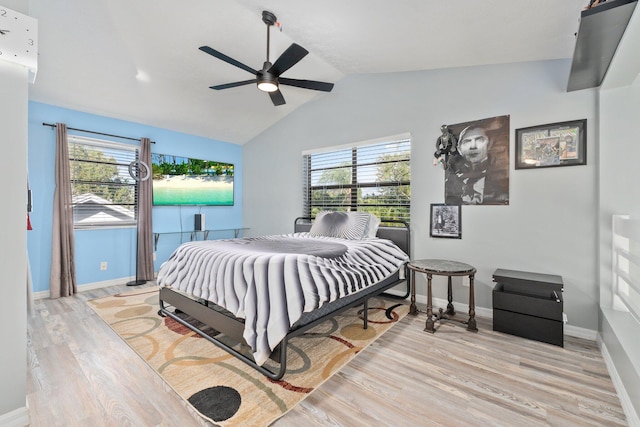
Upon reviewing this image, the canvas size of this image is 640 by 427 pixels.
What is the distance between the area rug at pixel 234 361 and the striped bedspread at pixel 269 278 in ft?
0.75

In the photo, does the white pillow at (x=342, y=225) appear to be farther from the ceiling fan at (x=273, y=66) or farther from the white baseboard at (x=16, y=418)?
the white baseboard at (x=16, y=418)

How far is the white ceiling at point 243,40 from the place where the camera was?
2.13 meters

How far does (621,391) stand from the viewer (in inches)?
66.7

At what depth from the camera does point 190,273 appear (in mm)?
2582

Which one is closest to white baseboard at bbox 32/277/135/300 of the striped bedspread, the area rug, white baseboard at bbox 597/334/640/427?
the area rug

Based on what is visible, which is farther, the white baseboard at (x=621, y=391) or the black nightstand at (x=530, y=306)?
the black nightstand at (x=530, y=306)

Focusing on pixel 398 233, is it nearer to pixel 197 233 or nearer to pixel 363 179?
pixel 363 179

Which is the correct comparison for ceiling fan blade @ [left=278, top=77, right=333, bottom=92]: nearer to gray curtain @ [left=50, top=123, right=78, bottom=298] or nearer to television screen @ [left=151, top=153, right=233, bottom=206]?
television screen @ [left=151, top=153, right=233, bottom=206]

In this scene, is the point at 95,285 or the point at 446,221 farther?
the point at 95,285

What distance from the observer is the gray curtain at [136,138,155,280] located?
4324 mm

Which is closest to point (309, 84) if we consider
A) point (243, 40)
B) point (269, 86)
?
point (269, 86)

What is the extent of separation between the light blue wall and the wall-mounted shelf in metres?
5.08

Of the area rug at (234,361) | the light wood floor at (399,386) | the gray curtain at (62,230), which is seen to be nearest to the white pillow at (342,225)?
the area rug at (234,361)

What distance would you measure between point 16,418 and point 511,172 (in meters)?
4.01
